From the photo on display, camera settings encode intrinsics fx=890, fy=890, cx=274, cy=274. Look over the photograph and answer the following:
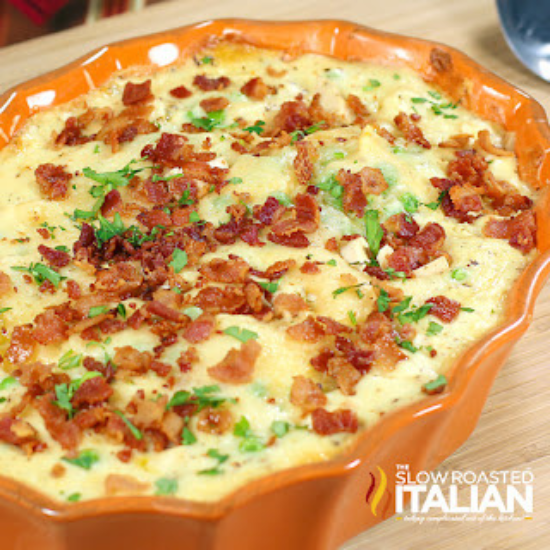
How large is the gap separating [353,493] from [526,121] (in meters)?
2.11

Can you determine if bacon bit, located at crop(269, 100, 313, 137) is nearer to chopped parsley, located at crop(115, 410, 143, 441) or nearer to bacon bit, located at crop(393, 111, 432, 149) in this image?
bacon bit, located at crop(393, 111, 432, 149)

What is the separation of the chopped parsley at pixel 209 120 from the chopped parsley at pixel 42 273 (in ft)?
3.65

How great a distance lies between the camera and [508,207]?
388cm

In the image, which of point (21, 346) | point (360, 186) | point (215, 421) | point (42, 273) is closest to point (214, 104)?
point (360, 186)

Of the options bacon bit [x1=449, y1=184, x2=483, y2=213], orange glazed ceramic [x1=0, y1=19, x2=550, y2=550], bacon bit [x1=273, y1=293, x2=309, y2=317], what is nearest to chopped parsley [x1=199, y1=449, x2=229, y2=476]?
orange glazed ceramic [x1=0, y1=19, x2=550, y2=550]

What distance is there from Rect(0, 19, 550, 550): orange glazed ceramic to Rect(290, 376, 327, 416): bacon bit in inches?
9.7

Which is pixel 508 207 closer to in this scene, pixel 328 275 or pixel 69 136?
pixel 328 275

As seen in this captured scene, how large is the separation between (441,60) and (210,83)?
1177mm

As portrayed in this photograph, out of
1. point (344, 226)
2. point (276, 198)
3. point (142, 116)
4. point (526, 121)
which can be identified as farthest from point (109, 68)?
point (526, 121)

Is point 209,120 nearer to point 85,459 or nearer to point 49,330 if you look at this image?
point 49,330

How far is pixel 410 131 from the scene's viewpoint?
4188 mm

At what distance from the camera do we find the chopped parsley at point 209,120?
426cm

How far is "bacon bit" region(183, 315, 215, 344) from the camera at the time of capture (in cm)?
321

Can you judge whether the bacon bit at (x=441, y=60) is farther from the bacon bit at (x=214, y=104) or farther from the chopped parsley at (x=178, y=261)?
the chopped parsley at (x=178, y=261)
